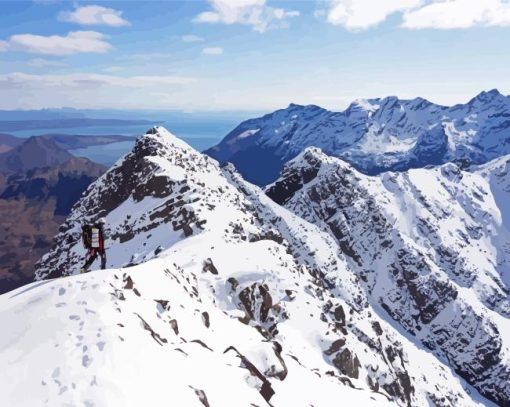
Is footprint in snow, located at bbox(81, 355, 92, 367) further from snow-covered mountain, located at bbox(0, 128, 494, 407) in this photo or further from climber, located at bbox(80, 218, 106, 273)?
climber, located at bbox(80, 218, 106, 273)

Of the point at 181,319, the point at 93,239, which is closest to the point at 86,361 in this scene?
the point at 181,319

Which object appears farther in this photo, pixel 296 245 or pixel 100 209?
pixel 296 245

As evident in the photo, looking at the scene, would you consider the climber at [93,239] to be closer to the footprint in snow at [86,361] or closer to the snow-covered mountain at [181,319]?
the snow-covered mountain at [181,319]

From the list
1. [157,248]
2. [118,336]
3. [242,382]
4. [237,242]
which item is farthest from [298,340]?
[118,336]

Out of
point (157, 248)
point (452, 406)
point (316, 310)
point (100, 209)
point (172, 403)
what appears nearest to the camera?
point (172, 403)

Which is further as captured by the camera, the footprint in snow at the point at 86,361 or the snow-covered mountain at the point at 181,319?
the snow-covered mountain at the point at 181,319

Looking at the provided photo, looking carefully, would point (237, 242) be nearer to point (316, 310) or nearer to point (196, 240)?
point (196, 240)

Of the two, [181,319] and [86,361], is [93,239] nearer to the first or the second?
[181,319]

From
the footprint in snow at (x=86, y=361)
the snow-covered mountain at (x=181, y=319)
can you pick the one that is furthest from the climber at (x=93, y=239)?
the footprint in snow at (x=86, y=361)

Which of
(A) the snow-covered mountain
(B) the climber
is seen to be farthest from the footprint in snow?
(B) the climber
